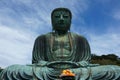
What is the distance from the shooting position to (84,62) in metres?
11.5

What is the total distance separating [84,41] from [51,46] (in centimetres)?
101

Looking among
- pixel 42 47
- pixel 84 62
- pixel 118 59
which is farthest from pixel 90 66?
pixel 118 59

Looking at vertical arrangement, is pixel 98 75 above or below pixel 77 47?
below

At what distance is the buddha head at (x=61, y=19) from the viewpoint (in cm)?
1249

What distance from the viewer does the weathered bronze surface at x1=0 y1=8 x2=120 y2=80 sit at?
11.1m

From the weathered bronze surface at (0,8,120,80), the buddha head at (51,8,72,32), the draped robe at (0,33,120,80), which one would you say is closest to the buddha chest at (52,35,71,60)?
the weathered bronze surface at (0,8,120,80)

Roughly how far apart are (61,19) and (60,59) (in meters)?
1.26

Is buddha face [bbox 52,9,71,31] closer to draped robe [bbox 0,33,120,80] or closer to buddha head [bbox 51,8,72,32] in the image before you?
buddha head [bbox 51,8,72,32]

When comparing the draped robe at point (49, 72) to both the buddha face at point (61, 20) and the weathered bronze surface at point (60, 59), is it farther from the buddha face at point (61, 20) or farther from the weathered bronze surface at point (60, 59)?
the buddha face at point (61, 20)

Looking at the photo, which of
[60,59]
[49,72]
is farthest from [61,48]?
[49,72]

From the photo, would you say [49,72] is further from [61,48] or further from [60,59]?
[61,48]

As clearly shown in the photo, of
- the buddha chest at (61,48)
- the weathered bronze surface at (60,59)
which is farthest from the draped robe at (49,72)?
the buddha chest at (61,48)

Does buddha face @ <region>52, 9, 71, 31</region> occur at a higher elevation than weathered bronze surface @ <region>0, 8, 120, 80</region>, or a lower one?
higher

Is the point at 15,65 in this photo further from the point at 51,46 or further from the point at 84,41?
the point at 84,41
